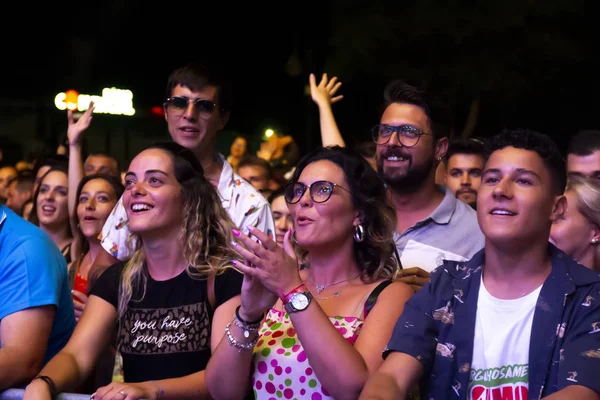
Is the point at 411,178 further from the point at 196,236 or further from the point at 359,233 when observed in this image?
the point at 196,236

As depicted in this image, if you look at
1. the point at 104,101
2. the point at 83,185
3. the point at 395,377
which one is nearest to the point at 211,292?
the point at 395,377

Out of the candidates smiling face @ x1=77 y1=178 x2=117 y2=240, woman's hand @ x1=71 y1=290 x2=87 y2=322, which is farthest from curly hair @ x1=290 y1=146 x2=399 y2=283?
smiling face @ x1=77 y1=178 x2=117 y2=240

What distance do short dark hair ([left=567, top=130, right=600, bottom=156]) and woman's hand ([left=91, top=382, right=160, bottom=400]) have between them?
3028 mm

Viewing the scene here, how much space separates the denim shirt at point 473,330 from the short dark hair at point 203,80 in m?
2.08

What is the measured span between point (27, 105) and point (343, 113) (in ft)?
25.7

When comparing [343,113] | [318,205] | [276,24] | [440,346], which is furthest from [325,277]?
[276,24]

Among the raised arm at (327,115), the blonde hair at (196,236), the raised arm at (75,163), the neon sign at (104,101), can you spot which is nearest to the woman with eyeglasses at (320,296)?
the blonde hair at (196,236)

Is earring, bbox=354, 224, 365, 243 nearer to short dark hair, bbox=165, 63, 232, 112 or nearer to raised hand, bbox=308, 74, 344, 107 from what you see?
short dark hair, bbox=165, 63, 232, 112

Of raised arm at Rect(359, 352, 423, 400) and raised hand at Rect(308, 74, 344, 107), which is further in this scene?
raised hand at Rect(308, 74, 344, 107)

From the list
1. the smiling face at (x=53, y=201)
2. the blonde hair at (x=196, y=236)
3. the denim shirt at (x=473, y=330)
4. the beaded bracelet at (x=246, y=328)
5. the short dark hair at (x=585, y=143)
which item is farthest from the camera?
the smiling face at (x=53, y=201)

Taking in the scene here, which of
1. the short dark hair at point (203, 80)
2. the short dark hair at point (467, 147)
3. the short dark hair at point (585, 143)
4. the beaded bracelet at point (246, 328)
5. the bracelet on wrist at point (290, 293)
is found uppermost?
the short dark hair at point (203, 80)

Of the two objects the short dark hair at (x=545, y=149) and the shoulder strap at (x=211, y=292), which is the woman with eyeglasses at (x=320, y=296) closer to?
the shoulder strap at (x=211, y=292)

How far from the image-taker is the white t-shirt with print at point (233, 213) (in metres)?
4.54

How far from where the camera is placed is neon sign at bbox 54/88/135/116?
53.4ft
